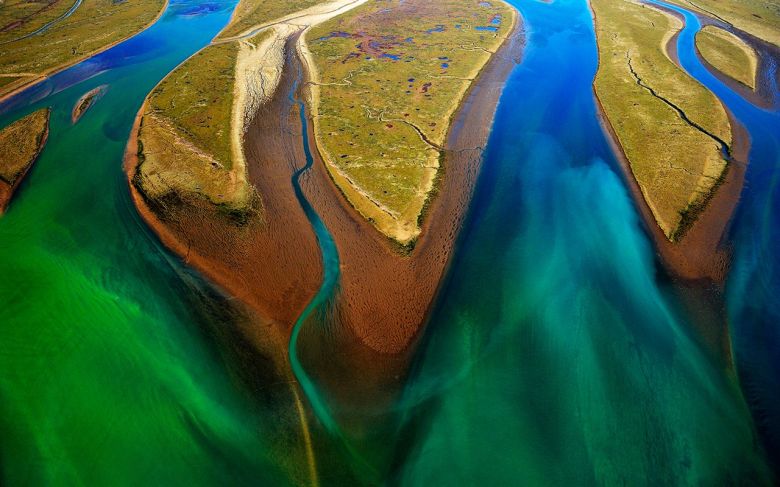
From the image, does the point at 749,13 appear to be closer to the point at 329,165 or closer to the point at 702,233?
the point at 702,233

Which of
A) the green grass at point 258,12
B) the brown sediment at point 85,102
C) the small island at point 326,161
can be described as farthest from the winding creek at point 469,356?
the green grass at point 258,12

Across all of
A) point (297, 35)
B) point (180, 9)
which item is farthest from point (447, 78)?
point (180, 9)

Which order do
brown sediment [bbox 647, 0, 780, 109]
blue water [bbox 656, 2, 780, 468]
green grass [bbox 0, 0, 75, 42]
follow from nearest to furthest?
blue water [bbox 656, 2, 780, 468] < brown sediment [bbox 647, 0, 780, 109] < green grass [bbox 0, 0, 75, 42]

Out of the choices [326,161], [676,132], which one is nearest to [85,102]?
[326,161]

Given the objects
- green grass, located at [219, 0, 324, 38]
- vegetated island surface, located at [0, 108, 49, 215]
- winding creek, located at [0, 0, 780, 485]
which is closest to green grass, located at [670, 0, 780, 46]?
winding creek, located at [0, 0, 780, 485]

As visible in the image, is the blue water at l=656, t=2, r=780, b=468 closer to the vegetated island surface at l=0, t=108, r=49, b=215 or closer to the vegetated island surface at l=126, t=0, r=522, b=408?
the vegetated island surface at l=126, t=0, r=522, b=408
